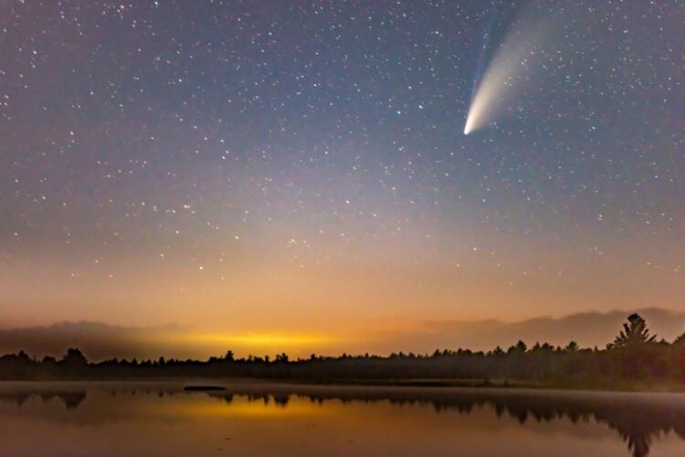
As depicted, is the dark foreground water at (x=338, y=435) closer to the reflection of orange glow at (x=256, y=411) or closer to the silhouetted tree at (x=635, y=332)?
the reflection of orange glow at (x=256, y=411)

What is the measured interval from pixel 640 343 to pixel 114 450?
15910cm

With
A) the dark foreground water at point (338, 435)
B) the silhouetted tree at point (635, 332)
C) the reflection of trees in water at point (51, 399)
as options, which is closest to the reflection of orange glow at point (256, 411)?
the dark foreground water at point (338, 435)

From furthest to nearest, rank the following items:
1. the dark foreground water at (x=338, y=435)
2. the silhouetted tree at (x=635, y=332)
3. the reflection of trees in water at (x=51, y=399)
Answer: the silhouetted tree at (x=635, y=332)
the reflection of trees in water at (x=51, y=399)
the dark foreground water at (x=338, y=435)

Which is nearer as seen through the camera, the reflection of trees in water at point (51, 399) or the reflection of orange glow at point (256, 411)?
the reflection of orange glow at point (256, 411)

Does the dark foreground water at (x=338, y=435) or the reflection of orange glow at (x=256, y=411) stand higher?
the reflection of orange glow at (x=256, y=411)

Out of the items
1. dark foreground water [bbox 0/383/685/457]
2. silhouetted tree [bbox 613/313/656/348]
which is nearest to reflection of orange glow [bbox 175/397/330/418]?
dark foreground water [bbox 0/383/685/457]

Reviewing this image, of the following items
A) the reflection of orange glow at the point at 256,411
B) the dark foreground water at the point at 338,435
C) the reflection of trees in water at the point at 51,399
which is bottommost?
the dark foreground water at the point at 338,435

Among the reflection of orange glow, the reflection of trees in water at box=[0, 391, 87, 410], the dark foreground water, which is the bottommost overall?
the dark foreground water

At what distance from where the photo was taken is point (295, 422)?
5097cm

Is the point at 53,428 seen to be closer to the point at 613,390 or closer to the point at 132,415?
the point at 132,415

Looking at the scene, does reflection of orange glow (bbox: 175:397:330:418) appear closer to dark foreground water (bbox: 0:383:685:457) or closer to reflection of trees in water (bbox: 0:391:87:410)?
dark foreground water (bbox: 0:383:685:457)

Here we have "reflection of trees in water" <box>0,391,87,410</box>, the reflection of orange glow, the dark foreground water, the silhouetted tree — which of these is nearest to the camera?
the dark foreground water

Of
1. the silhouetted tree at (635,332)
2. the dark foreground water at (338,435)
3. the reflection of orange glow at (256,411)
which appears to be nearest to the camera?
the dark foreground water at (338,435)

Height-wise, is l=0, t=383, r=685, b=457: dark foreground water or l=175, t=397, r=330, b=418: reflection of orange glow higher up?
l=175, t=397, r=330, b=418: reflection of orange glow
